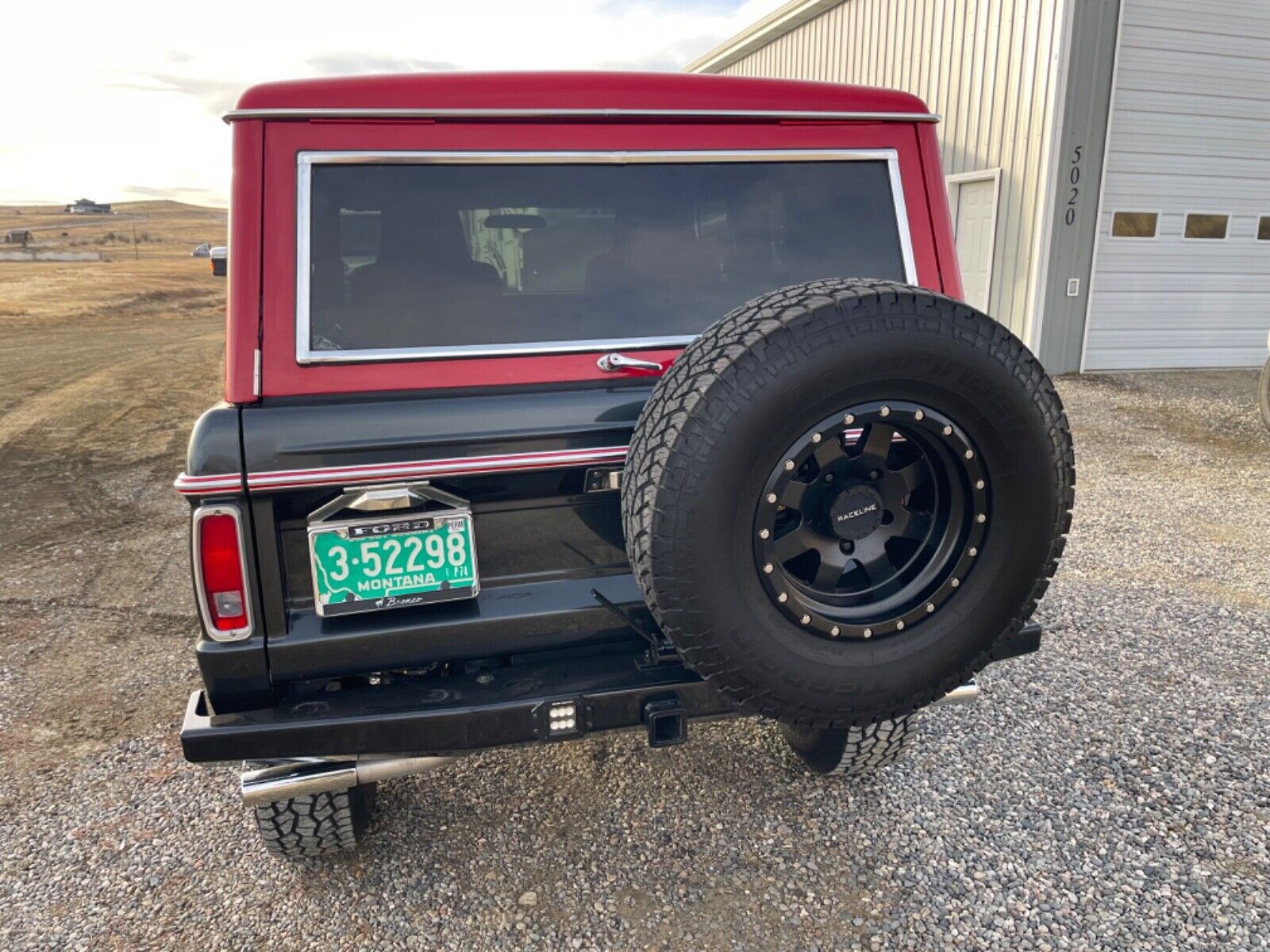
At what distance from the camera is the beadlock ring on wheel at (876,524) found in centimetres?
190

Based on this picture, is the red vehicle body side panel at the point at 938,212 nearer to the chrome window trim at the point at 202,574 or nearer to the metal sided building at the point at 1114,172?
the chrome window trim at the point at 202,574

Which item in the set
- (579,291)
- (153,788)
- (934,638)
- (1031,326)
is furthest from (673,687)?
(1031,326)

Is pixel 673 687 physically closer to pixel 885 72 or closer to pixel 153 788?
pixel 153 788

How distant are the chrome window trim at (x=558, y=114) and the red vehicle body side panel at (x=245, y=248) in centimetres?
7

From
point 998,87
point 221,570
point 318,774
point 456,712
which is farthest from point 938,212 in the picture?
point 998,87

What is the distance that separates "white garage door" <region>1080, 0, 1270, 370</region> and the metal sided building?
2 cm

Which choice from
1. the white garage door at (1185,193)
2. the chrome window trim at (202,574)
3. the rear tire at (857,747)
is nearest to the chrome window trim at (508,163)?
the chrome window trim at (202,574)

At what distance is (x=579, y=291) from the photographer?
2289 millimetres

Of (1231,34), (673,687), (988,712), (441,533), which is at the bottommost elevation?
(988,712)

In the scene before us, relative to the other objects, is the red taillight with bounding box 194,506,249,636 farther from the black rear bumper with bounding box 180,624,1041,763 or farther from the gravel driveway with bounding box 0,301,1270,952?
the gravel driveway with bounding box 0,301,1270,952

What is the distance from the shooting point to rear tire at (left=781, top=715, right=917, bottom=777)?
8.55 feet

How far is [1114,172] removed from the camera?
31.3ft

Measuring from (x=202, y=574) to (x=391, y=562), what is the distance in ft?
1.34

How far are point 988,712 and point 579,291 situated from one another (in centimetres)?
221
